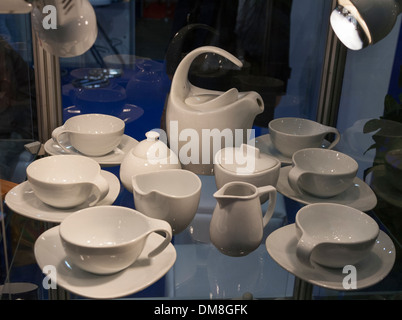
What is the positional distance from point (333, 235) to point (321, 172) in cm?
11

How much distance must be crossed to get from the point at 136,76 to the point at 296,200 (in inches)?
13.4

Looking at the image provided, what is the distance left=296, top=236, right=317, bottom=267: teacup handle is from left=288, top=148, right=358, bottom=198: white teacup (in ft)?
0.46

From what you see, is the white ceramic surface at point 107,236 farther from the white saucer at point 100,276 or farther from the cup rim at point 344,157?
the cup rim at point 344,157

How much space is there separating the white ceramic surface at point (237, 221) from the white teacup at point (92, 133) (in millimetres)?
226

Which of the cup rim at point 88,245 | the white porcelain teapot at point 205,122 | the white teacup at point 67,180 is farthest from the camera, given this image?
the white porcelain teapot at point 205,122

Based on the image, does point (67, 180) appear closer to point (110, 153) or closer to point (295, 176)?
point (110, 153)

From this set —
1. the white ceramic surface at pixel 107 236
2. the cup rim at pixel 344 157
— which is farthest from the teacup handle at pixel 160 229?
the cup rim at pixel 344 157

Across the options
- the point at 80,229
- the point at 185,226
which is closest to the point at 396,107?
the point at 185,226

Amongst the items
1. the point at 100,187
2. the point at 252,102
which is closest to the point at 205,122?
the point at 252,102

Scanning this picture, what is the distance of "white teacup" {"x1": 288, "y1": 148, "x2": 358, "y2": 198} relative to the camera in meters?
0.61

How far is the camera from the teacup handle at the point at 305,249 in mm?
475

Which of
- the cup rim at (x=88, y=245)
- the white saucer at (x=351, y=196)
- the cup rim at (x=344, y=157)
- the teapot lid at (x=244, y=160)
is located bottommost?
the white saucer at (x=351, y=196)

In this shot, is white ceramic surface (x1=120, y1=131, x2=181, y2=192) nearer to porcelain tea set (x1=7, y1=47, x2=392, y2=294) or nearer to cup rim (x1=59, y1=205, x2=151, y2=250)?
porcelain tea set (x1=7, y1=47, x2=392, y2=294)

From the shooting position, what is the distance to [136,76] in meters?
0.81
